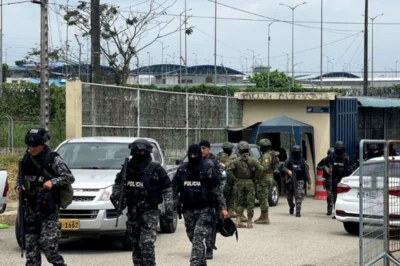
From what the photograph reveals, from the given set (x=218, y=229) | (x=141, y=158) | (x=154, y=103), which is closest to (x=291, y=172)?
(x=154, y=103)

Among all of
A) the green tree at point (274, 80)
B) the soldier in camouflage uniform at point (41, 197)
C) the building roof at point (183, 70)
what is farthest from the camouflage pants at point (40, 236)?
the building roof at point (183, 70)

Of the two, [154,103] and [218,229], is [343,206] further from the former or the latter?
[154,103]

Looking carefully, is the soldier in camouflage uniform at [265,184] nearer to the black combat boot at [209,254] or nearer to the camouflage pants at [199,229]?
the black combat boot at [209,254]

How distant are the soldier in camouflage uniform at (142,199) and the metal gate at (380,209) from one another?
253 cm

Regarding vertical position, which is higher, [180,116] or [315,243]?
[180,116]

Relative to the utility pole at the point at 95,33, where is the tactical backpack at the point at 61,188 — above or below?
below

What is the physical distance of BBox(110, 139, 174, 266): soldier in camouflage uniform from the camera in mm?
9242

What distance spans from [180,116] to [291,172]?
737 cm

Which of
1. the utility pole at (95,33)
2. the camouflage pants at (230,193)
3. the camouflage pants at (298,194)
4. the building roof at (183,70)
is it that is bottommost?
the camouflage pants at (298,194)

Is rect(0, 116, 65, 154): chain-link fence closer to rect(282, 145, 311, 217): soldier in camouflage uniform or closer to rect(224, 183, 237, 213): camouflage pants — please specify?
rect(282, 145, 311, 217): soldier in camouflage uniform

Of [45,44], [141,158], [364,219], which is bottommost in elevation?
[364,219]

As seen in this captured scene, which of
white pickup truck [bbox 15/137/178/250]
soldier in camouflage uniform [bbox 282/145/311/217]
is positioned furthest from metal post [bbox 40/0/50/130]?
soldier in camouflage uniform [bbox 282/145/311/217]

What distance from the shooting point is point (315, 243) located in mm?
14102

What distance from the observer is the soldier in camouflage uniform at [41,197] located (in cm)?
886
